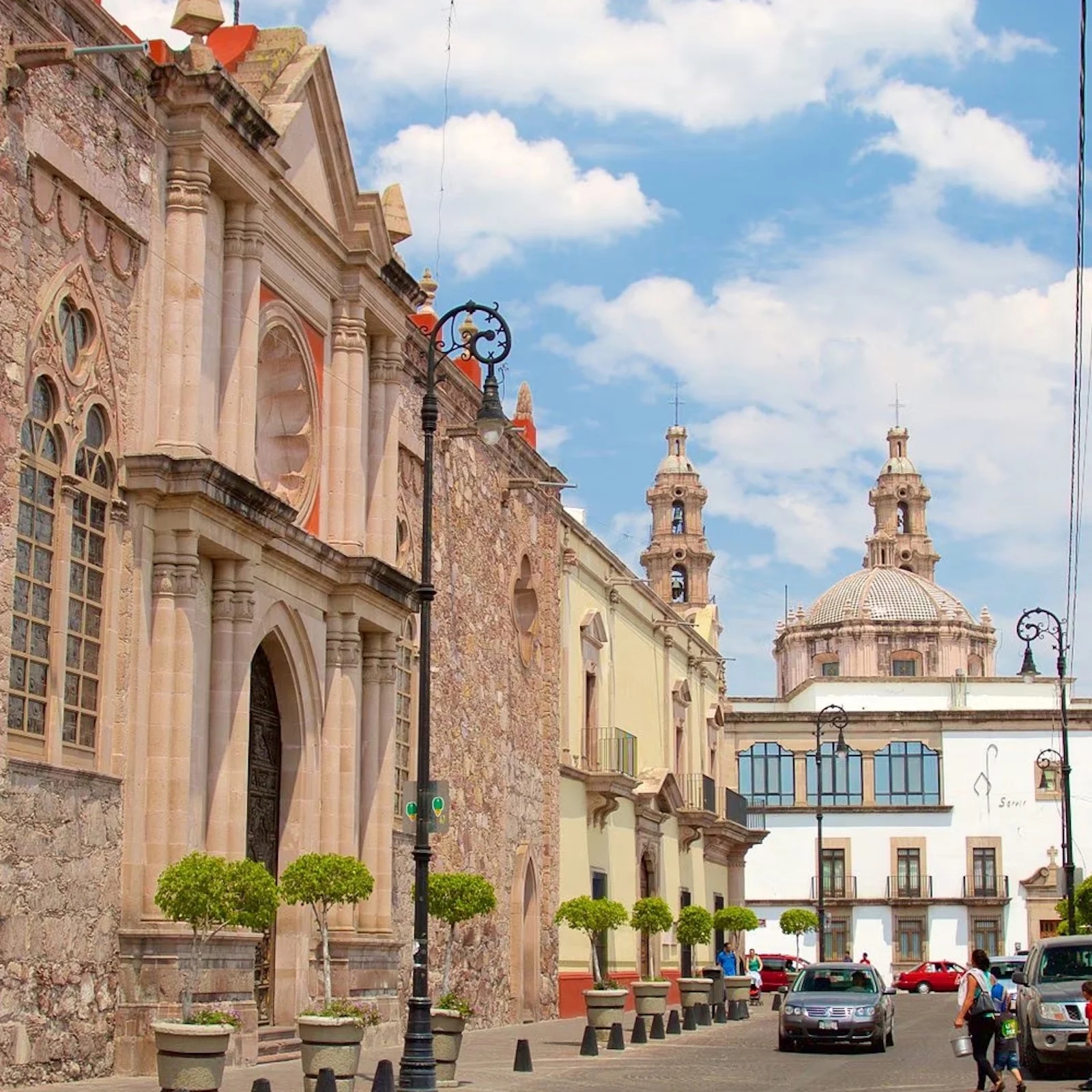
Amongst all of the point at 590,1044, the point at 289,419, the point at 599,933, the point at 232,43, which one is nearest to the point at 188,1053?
the point at 289,419

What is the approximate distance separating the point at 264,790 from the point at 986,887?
190 ft

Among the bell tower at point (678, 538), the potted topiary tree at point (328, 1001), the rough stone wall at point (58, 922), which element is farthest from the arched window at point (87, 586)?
the bell tower at point (678, 538)

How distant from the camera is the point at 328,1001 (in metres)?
18.6

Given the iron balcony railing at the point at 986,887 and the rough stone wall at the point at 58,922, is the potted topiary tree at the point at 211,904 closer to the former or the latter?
the rough stone wall at the point at 58,922

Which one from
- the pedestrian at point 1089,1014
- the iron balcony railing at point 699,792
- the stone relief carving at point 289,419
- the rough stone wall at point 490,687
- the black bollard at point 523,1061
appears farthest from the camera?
the iron balcony railing at point 699,792

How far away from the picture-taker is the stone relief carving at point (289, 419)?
871 inches

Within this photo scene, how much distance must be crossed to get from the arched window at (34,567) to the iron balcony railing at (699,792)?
32996 mm

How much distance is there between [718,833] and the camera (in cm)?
5153

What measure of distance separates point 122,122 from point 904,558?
100159 millimetres

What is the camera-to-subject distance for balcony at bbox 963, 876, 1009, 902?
74.1 meters

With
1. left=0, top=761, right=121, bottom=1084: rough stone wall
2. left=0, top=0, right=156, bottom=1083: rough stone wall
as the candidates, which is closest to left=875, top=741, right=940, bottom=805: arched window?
left=0, top=0, right=156, bottom=1083: rough stone wall

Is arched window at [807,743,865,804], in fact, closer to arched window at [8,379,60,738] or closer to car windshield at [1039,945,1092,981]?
car windshield at [1039,945,1092,981]

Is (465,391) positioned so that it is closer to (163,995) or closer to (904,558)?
(163,995)

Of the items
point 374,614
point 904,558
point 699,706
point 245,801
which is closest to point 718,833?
point 699,706
